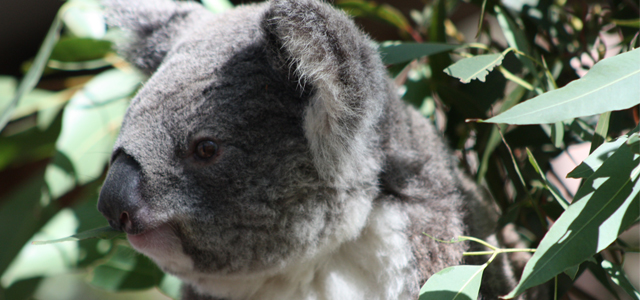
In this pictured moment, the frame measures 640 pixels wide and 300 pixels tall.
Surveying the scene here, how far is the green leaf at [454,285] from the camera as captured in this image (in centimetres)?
82

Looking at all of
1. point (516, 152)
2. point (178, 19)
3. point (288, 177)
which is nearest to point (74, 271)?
point (178, 19)

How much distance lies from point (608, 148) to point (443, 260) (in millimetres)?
428

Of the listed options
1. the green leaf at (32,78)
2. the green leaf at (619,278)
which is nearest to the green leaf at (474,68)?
the green leaf at (619,278)

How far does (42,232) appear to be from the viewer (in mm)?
1588

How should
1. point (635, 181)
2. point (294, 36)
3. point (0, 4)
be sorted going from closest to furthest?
point (635, 181) → point (294, 36) → point (0, 4)

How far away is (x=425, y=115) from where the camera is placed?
159cm

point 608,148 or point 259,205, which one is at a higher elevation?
point 608,148

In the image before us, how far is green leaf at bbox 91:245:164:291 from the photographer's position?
1461 mm

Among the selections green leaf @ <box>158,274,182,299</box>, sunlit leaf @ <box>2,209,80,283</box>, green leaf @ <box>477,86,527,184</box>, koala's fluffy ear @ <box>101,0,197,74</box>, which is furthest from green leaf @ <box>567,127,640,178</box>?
sunlit leaf @ <box>2,209,80,283</box>

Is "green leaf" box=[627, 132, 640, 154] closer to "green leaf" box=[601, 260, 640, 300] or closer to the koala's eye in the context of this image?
"green leaf" box=[601, 260, 640, 300]

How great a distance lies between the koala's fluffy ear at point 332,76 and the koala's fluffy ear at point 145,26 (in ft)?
1.61

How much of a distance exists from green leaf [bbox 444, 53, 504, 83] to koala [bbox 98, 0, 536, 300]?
0.48 ft

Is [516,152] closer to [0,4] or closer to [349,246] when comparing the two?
[349,246]

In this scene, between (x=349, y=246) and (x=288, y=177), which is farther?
(x=349, y=246)
